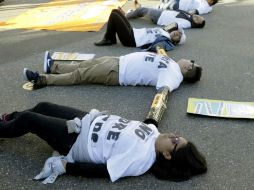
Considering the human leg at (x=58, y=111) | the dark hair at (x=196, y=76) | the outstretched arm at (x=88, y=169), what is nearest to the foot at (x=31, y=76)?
the human leg at (x=58, y=111)

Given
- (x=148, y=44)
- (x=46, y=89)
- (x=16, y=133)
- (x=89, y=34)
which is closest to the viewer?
(x=16, y=133)

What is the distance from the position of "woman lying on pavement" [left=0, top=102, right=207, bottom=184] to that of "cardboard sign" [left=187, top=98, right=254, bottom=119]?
0.70 meters

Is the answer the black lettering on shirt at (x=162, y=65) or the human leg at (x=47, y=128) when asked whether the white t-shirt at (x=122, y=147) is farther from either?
the black lettering on shirt at (x=162, y=65)

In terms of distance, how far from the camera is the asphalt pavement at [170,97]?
2139 millimetres

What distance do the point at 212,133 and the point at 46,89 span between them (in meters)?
1.40

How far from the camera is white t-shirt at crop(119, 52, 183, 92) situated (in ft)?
10.5

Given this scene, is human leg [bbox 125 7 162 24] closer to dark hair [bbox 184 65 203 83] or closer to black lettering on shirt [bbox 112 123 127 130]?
dark hair [bbox 184 65 203 83]

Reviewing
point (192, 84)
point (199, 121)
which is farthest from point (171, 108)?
point (192, 84)

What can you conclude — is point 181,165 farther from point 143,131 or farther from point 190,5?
point 190,5

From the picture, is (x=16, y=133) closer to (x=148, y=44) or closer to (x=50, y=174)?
(x=50, y=174)

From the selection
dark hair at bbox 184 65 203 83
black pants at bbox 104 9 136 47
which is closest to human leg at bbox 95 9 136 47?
black pants at bbox 104 9 136 47

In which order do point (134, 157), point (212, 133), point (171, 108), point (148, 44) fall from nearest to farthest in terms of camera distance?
point (134, 157) → point (212, 133) → point (171, 108) → point (148, 44)

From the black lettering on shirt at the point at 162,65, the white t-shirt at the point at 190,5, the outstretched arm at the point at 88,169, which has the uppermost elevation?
the outstretched arm at the point at 88,169

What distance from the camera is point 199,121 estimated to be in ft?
9.04
